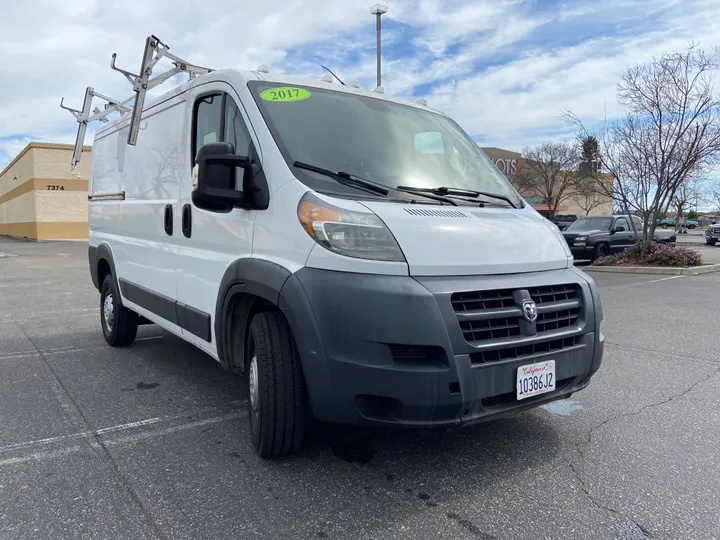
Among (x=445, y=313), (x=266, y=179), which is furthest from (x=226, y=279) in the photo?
(x=445, y=313)

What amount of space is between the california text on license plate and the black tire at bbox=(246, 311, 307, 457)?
1128 millimetres

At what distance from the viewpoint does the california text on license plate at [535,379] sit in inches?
111

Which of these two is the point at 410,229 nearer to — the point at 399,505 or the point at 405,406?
the point at 405,406

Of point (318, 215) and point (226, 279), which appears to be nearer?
point (318, 215)

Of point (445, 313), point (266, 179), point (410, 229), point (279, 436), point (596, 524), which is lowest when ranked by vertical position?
point (596, 524)

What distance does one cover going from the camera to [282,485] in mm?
2896

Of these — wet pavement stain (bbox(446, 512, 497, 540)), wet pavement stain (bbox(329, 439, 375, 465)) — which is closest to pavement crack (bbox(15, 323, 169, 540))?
wet pavement stain (bbox(329, 439, 375, 465))

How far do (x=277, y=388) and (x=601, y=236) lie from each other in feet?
52.3

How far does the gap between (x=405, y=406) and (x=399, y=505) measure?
516 millimetres

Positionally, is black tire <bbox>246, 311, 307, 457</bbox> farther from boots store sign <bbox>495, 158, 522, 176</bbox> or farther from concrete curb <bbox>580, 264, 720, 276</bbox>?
boots store sign <bbox>495, 158, 522, 176</bbox>

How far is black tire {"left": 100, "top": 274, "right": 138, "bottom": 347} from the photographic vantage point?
18.9 feet

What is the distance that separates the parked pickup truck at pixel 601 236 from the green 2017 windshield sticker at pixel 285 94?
14346mm

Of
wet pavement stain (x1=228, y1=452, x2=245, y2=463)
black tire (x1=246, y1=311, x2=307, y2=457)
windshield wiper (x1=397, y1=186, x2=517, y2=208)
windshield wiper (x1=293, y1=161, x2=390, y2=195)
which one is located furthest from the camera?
Answer: windshield wiper (x1=397, y1=186, x2=517, y2=208)

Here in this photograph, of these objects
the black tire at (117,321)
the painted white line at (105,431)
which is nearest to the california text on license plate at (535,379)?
the painted white line at (105,431)
